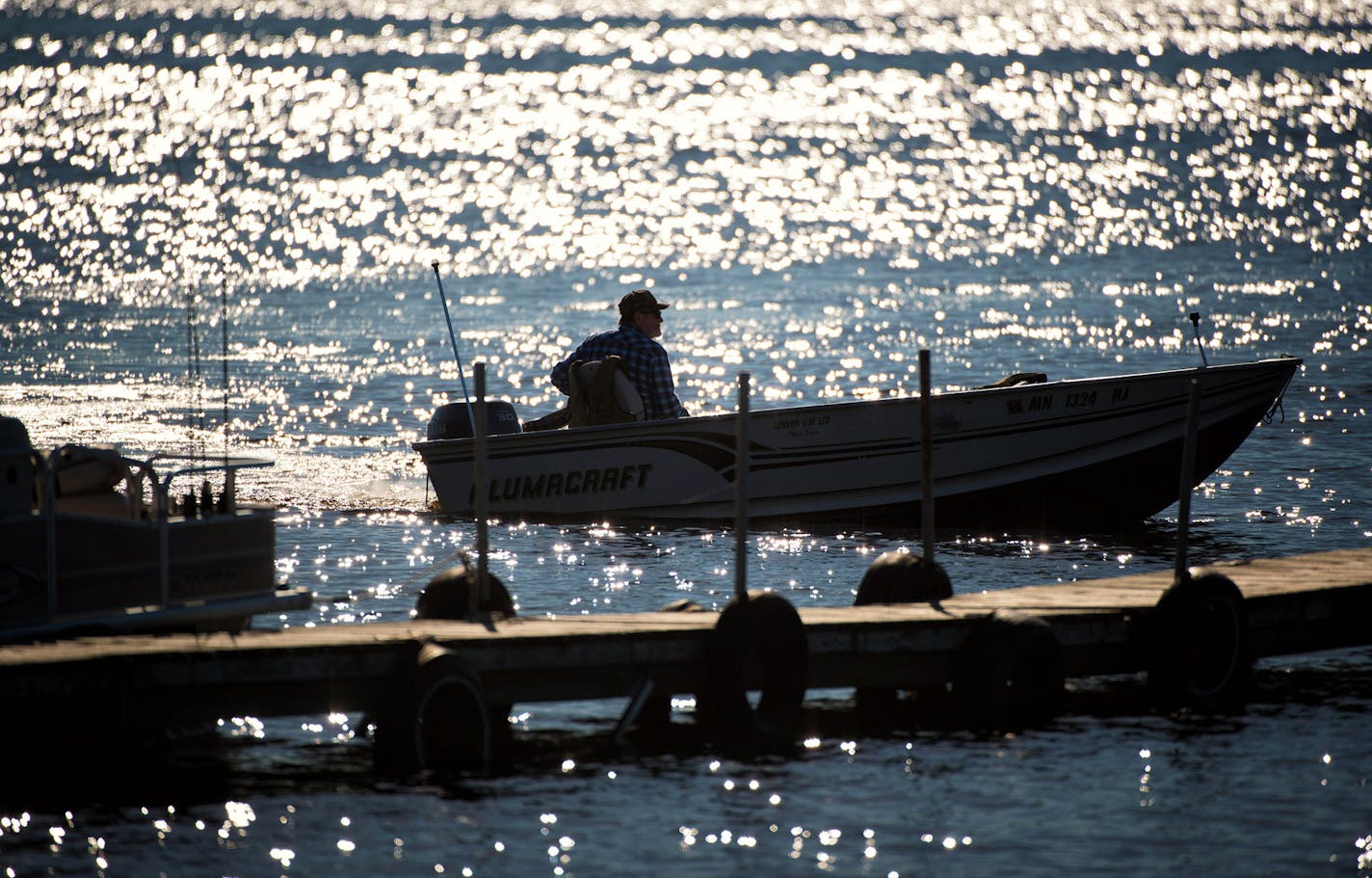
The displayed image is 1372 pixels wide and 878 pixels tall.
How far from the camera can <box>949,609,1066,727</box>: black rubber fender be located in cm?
1284

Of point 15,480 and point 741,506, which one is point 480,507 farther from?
point 15,480

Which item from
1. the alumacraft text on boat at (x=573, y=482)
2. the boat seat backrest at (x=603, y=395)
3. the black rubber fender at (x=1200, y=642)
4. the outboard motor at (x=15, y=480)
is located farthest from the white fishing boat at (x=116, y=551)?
the alumacraft text on boat at (x=573, y=482)

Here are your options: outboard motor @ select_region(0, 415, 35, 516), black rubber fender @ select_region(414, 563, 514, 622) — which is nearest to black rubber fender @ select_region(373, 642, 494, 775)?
black rubber fender @ select_region(414, 563, 514, 622)

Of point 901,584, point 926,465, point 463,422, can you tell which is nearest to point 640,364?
point 463,422

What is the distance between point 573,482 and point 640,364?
1513 millimetres

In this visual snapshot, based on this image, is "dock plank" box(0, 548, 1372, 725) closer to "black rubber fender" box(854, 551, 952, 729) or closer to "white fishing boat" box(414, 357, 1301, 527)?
"black rubber fender" box(854, 551, 952, 729)

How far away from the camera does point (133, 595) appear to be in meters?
12.3

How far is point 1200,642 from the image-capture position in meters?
13.4

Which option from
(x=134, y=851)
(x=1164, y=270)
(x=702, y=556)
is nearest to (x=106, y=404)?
(x=702, y=556)

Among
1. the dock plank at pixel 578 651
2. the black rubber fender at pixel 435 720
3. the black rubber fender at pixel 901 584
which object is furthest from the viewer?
the black rubber fender at pixel 901 584

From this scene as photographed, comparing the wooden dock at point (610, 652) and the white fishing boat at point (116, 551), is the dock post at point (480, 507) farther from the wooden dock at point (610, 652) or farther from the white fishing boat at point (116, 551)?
the white fishing boat at point (116, 551)

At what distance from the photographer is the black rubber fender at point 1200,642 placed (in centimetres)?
1333

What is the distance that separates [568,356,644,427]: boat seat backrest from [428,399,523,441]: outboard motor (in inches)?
30.0

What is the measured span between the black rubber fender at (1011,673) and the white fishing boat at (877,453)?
6540 mm
